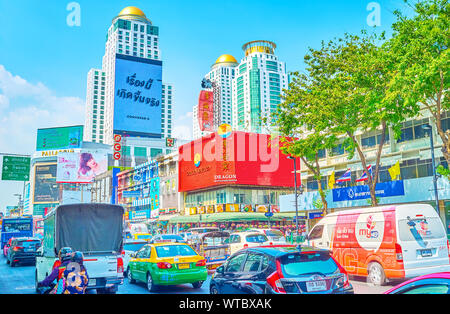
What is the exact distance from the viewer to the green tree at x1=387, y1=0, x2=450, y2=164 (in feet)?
57.5

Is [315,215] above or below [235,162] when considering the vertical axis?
below

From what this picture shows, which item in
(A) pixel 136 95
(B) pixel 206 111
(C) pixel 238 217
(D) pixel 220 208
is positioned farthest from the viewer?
(A) pixel 136 95

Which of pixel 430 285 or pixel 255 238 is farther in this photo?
pixel 255 238

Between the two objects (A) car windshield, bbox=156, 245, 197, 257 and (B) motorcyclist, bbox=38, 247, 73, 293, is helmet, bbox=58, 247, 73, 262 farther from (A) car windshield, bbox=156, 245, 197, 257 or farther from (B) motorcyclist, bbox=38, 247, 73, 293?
(A) car windshield, bbox=156, 245, 197, 257

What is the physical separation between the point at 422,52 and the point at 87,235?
629 inches

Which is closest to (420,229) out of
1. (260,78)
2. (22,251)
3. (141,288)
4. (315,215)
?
(141,288)

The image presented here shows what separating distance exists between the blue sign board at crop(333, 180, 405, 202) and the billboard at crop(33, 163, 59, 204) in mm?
124152

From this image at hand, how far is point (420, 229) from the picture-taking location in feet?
39.5

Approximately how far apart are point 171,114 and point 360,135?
154 meters

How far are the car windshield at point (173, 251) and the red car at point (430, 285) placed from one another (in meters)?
9.96

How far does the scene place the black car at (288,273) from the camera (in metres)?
6.42

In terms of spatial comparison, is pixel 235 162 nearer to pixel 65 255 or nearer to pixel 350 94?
pixel 350 94
